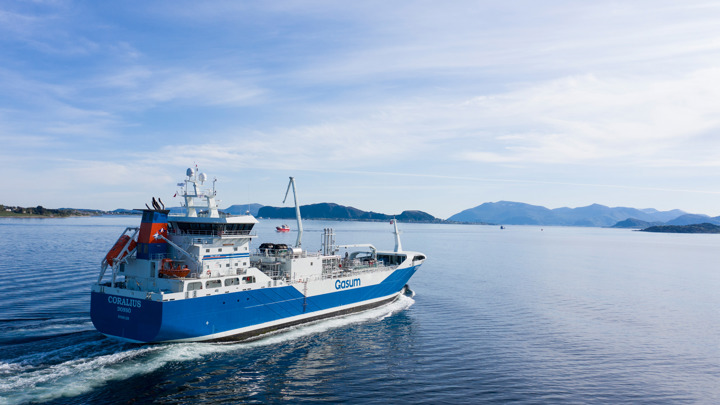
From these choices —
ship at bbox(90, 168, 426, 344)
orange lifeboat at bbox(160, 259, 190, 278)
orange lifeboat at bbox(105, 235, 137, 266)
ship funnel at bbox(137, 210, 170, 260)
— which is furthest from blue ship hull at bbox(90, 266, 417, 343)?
ship funnel at bbox(137, 210, 170, 260)

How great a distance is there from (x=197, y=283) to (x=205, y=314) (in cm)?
189

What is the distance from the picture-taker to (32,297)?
109ft

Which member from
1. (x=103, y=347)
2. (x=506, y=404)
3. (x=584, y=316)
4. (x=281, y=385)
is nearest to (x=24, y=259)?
(x=103, y=347)

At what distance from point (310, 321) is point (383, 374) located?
1023 cm

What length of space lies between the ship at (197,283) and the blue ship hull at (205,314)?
0.19 feet

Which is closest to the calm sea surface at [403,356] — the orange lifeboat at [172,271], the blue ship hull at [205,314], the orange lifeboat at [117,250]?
A: the blue ship hull at [205,314]

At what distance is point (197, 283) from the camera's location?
81.2ft

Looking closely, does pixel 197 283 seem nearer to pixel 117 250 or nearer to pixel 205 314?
pixel 205 314

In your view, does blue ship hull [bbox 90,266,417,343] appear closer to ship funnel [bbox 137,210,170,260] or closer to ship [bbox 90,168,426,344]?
ship [bbox 90,168,426,344]

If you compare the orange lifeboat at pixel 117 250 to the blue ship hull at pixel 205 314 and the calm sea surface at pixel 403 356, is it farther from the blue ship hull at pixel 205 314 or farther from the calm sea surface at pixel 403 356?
the calm sea surface at pixel 403 356

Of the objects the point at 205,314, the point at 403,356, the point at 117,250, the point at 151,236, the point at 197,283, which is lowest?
the point at 403,356

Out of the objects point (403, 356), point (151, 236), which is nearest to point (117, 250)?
point (151, 236)

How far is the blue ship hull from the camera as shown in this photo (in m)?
22.9

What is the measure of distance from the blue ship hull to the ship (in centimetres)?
6
